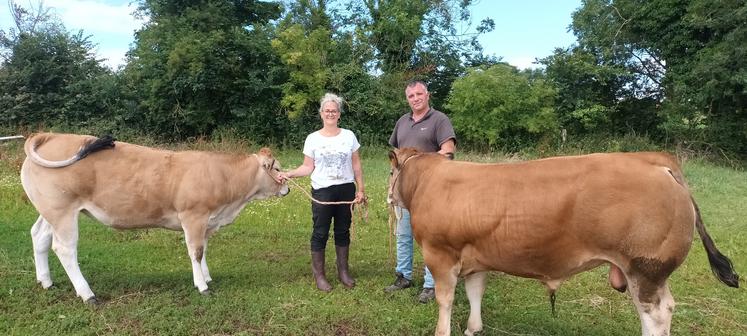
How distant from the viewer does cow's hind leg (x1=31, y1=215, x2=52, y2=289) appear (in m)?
5.62

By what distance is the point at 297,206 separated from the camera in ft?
33.6

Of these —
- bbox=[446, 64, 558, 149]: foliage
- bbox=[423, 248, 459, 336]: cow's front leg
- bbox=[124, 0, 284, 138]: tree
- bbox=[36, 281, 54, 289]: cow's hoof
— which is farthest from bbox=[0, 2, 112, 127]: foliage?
bbox=[423, 248, 459, 336]: cow's front leg

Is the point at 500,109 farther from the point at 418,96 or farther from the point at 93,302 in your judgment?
the point at 93,302

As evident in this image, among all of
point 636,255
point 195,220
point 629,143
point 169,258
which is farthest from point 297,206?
point 629,143

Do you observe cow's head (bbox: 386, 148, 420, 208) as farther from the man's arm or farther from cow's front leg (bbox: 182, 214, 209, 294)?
cow's front leg (bbox: 182, 214, 209, 294)

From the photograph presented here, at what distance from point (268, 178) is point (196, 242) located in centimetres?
109

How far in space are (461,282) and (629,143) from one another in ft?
67.6

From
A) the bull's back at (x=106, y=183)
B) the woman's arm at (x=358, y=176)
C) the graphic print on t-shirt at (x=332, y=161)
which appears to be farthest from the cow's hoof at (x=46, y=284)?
the woman's arm at (x=358, y=176)

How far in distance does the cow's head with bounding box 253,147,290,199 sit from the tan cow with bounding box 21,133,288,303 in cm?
24

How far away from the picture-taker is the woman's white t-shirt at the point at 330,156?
5629 millimetres

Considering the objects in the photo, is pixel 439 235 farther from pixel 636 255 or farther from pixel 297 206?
pixel 297 206

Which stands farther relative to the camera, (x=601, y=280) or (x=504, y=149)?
(x=504, y=149)

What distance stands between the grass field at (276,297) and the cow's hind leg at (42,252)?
0.14 m

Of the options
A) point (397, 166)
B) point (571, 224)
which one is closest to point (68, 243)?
point (397, 166)
